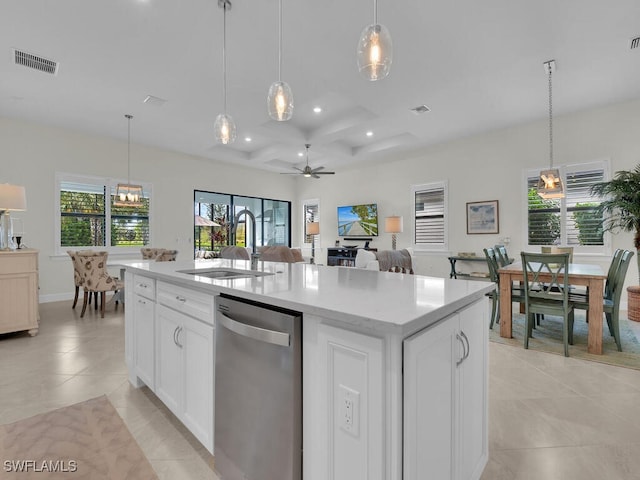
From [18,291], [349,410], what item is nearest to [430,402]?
[349,410]

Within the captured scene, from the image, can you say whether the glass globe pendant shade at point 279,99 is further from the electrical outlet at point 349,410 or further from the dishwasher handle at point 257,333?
the electrical outlet at point 349,410

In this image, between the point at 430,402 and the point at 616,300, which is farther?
the point at 616,300

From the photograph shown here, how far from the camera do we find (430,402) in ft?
3.18

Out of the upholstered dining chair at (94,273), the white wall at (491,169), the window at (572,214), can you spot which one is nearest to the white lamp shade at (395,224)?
the white wall at (491,169)

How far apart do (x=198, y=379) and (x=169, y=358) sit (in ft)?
1.15

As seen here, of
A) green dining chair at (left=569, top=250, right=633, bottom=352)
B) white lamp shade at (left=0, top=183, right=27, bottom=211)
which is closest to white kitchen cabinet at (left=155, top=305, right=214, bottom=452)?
white lamp shade at (left=0, top=183, right=27, bottom=211)

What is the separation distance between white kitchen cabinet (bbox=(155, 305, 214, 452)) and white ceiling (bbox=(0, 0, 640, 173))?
2.64 meters

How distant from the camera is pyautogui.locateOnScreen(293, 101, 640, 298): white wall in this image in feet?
15.5

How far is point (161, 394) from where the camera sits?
186 cm

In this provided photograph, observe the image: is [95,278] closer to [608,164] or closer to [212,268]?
[212,268]

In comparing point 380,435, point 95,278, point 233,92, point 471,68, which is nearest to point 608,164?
point 471,68

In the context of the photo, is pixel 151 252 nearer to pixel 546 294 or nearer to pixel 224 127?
pixel 224 127

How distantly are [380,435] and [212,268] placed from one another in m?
1.75

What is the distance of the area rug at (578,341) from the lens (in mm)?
2830
